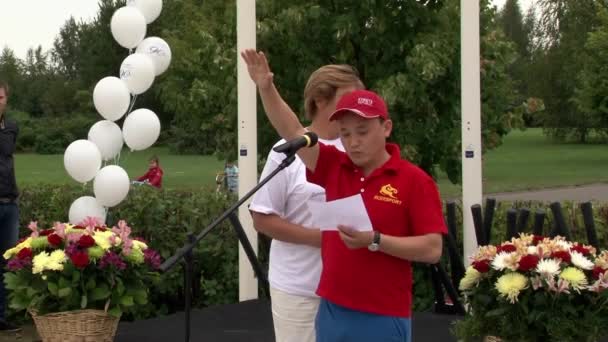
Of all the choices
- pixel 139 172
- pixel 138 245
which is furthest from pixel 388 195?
pixel 139 172

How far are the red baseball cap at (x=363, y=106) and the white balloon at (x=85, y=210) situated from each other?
517 cm

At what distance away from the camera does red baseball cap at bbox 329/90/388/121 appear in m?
3.13

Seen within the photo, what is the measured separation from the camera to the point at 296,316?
378cm

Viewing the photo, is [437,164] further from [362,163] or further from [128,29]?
[362,163]

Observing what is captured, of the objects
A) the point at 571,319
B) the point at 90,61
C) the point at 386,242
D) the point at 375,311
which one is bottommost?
the point at 571,319

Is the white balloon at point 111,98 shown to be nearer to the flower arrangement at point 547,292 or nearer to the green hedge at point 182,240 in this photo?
the green hedge at point 182,240

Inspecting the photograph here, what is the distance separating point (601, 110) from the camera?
40250mm

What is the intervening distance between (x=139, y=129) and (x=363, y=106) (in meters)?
5.90

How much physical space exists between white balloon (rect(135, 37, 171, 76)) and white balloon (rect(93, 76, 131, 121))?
0.55 metres

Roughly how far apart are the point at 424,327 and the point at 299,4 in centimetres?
381

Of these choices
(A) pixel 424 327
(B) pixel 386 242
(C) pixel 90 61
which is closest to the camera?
(B) pixel 386 242

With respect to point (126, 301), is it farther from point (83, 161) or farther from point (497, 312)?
point (497, 312)

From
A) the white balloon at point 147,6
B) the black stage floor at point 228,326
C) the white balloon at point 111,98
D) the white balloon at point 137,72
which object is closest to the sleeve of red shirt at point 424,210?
the black stage floor at point 228,326

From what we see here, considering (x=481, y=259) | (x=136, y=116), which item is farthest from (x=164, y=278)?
(x=481, y=259)
